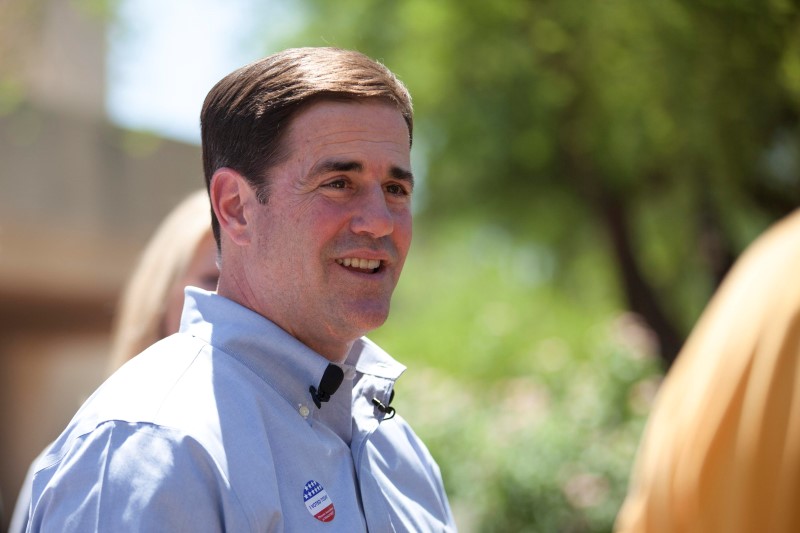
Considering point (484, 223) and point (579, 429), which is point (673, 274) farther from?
point (579, 429)

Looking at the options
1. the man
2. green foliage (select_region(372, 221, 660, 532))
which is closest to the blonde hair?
the man

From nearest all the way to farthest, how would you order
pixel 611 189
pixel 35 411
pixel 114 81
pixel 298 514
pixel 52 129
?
1. pixel 298 514
2. pixel 114 81
3. pixel 611 189
4. pixel 52 129
5. pixel 35 411

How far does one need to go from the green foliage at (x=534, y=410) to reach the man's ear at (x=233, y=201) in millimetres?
4984

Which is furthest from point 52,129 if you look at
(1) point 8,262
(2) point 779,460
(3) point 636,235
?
(2) point 779,460

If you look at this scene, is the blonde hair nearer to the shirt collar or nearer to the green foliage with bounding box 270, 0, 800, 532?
the shirt collar

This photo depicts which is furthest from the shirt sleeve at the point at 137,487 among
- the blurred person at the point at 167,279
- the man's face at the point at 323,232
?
the blurred person at the point at 167,279

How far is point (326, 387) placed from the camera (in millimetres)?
2020

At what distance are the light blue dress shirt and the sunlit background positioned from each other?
6.53ft

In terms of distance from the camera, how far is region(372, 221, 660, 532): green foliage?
22.1 ft

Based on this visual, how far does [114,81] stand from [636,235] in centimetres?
458

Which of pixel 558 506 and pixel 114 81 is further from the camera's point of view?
pixel 114 81

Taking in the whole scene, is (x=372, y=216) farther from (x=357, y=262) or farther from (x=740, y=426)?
(x=740, y=426)

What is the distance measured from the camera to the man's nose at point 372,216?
207cm

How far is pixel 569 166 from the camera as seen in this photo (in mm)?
8703
